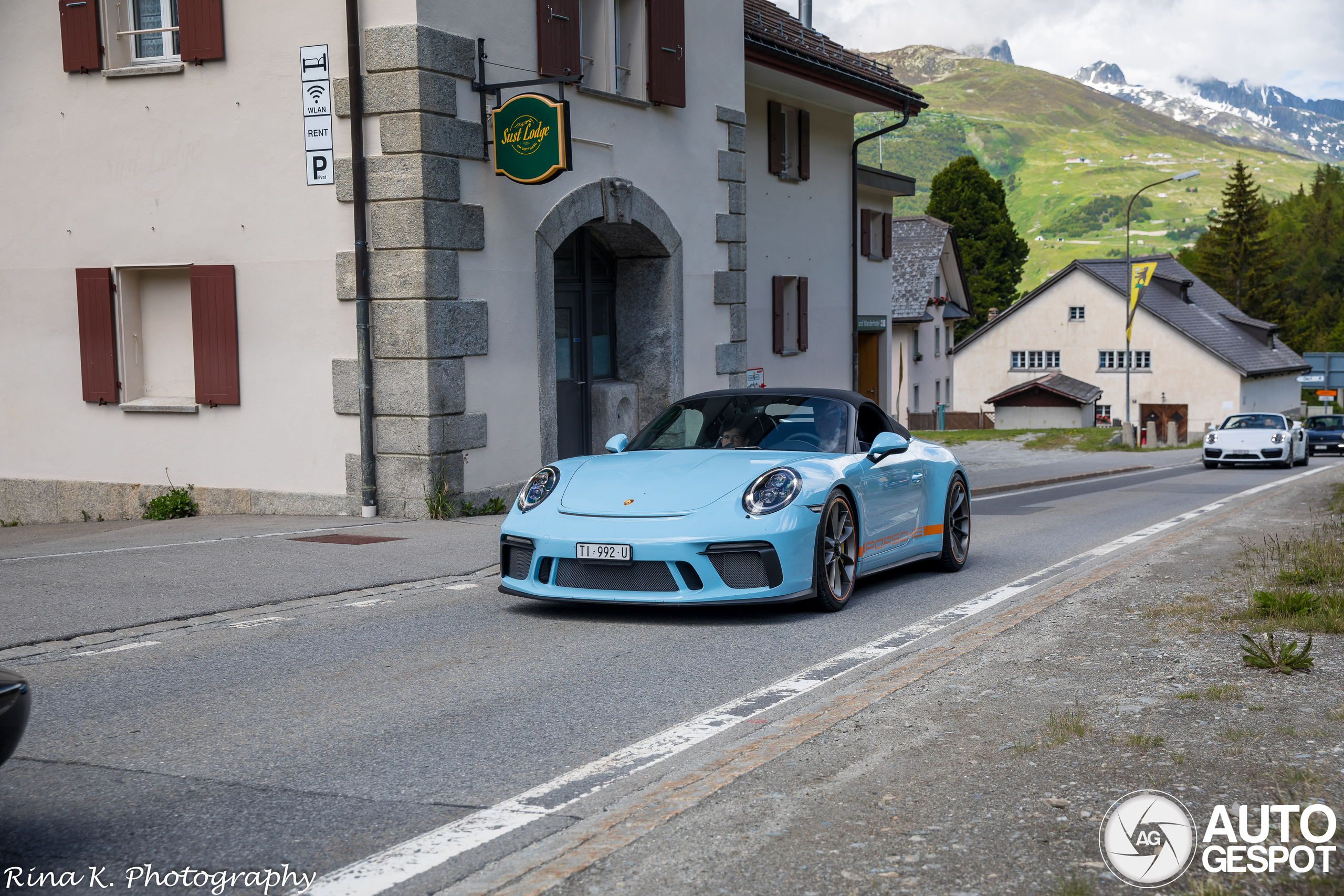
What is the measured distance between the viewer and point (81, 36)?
14023mm

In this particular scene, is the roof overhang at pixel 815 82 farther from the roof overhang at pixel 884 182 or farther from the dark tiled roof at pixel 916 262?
the dark tiled roof at pixel 916 262

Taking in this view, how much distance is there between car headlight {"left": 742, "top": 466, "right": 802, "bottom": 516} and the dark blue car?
4227 cm

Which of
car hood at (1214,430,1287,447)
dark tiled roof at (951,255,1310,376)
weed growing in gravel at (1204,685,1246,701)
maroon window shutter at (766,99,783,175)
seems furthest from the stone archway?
dark tiled roof at (951,255,1310,376)

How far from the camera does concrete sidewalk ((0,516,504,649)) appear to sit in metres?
7.66

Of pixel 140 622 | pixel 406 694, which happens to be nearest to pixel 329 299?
pixel 140 622

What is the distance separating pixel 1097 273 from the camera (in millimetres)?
74812

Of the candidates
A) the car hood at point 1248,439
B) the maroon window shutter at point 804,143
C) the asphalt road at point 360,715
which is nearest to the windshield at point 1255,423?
the car hood at point 1248,439

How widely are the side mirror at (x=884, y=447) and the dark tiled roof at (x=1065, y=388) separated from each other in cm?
6606

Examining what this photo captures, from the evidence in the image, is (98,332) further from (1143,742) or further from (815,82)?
(1143,742)

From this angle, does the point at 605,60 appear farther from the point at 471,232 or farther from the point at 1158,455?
the point at 1158,455

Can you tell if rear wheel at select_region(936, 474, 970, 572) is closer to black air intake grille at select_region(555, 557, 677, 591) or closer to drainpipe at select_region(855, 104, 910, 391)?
black air intake grille at select_region(555, 557, 677, 591)

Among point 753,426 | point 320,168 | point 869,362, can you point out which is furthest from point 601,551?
point 869,362

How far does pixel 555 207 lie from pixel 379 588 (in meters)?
6.69

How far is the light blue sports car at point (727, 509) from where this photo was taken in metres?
7.09
